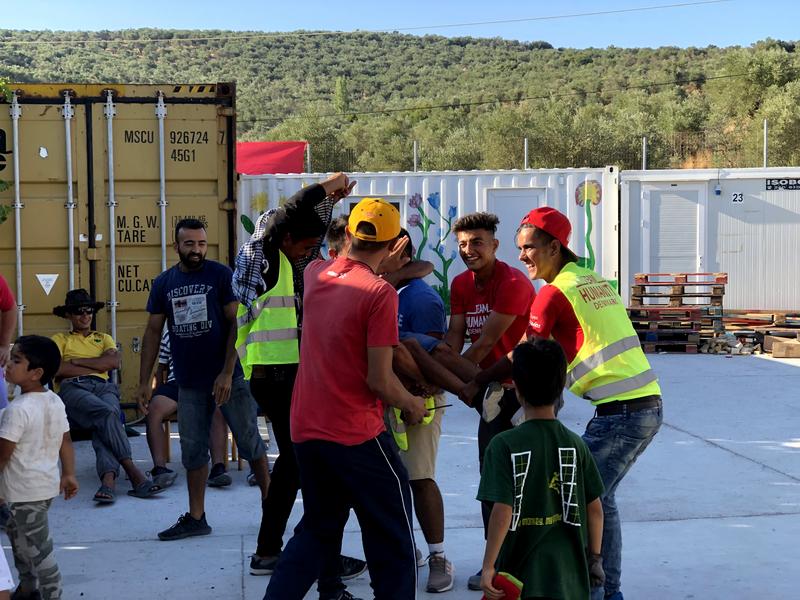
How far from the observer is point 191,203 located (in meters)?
8.95

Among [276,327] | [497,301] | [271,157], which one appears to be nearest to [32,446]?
[276,327]

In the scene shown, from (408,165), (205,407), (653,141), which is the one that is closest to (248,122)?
(408,165)

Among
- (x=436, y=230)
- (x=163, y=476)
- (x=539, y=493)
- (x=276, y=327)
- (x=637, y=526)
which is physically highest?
(x=436, y=230)

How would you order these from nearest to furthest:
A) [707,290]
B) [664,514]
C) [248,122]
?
[664,514], [707,290], [248,122]

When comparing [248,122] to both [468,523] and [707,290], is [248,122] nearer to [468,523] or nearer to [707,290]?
[707,290]

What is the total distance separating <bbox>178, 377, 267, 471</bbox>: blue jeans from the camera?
552 cm

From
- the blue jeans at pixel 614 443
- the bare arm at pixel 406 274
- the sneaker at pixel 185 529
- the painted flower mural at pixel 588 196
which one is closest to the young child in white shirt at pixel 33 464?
the sneaker at pixel 185 529

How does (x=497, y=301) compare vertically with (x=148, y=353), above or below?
above

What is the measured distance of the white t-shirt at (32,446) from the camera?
427cm

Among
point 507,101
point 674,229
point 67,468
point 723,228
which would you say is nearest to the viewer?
point 67,468

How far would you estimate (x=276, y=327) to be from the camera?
4.95 m

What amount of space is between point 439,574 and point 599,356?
145 cm

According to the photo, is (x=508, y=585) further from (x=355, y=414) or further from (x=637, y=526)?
(x=637, y=526)

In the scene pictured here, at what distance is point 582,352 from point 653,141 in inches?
1254
